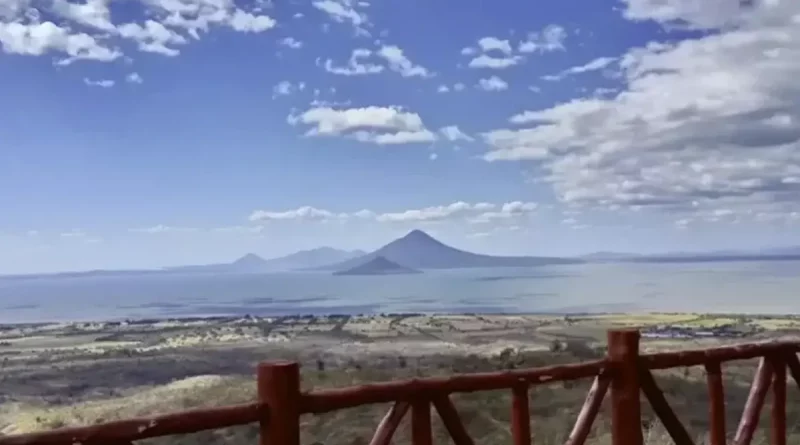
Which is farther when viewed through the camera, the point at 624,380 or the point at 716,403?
the point at 716,403

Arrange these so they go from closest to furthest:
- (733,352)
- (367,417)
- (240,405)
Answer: (240,405) → (733,352) → (367,417)

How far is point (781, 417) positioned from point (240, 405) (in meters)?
3.50

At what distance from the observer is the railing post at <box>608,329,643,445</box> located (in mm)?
4289

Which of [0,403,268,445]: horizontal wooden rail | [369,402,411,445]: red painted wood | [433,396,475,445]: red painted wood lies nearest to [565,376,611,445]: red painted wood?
[433,396,475,445]: red painted wood

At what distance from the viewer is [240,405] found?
318cm

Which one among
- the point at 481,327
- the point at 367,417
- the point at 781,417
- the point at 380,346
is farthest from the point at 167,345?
the point at 781,417

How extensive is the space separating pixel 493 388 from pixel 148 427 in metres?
1.46

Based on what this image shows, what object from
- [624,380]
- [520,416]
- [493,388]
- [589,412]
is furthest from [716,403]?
[493,388]

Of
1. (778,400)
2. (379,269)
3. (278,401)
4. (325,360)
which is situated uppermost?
(379,269)

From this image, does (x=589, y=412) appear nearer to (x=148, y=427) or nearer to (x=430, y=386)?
(x=430, y=386)

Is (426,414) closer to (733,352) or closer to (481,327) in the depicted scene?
(733,352)

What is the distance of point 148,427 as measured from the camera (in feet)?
9.59

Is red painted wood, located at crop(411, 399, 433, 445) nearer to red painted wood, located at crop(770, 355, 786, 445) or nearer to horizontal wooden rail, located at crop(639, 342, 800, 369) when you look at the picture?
horizontal wooden rail, located at crop(639, 342, 800, 369)

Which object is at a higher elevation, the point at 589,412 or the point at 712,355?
the point at 712,355
